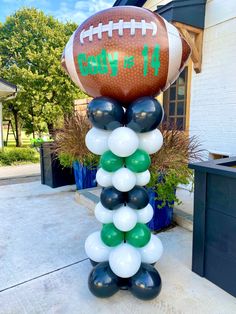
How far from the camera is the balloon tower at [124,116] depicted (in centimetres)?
150

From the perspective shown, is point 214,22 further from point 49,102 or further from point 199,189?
point 49,102

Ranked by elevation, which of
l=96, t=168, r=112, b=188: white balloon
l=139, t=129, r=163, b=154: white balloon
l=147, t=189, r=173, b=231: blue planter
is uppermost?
l=139, t=129, r=163, b=154: white balloon

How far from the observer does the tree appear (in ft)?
39.2

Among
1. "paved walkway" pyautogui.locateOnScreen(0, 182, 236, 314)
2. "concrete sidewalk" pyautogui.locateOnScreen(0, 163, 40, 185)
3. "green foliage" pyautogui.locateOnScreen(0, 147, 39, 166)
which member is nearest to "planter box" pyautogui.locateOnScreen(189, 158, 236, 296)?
"paved walkway" pyautogui.locateOnScreen(0, 182, 236, 314)

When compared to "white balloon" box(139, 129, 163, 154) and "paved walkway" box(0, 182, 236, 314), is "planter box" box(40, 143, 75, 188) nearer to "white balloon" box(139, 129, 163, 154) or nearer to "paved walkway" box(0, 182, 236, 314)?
"paved walkway" box(0, 182, 236, 314)

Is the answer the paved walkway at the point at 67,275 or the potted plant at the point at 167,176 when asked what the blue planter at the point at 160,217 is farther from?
the paved walkway at the point at 67,275

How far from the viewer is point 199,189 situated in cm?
196

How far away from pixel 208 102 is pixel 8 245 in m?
3.30

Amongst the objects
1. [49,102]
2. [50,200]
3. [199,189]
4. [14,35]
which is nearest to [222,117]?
[199,189]

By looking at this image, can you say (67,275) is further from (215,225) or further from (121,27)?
(121,27)

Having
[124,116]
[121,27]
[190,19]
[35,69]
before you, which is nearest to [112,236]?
[124,116]

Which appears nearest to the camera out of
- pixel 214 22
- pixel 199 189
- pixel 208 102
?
pixel 199 189

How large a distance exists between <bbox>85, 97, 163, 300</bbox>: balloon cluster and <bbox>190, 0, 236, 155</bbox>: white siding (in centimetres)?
220

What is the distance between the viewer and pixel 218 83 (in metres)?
3.58
